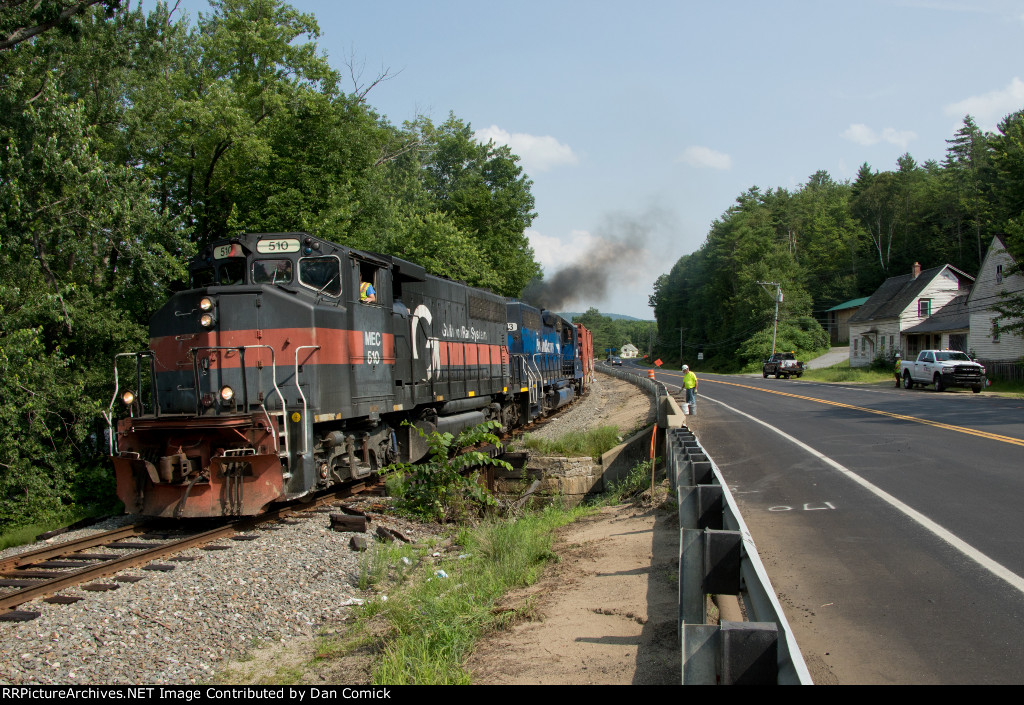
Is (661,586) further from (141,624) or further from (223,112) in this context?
(223,112)

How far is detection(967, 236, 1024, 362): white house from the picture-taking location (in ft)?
133

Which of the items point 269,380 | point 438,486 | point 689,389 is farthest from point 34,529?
point 689,389

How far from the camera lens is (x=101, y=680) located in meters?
5.57

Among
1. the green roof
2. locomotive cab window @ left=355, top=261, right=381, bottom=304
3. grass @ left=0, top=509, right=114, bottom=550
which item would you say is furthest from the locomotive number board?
the green roof

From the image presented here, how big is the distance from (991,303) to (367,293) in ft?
145

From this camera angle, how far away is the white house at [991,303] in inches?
1593

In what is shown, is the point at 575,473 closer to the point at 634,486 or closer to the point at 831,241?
the point at 634,486

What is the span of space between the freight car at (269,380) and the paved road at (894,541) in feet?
19.8

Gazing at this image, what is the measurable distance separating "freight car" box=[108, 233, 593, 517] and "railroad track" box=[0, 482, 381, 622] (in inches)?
14.9

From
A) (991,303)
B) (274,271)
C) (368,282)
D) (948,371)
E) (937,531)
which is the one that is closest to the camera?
(937,531)

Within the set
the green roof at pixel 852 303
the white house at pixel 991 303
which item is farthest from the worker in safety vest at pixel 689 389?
the green roof at pixel 852 303

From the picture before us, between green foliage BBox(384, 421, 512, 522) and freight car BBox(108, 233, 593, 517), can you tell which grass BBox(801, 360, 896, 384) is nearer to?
green foliage BBox(384, 421, 512, 522)

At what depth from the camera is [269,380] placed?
33.4ft

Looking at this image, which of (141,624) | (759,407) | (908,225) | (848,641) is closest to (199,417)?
(141,624)
